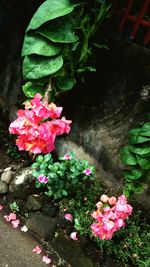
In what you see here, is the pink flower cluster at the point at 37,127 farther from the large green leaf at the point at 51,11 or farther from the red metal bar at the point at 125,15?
the red metal bar at the point at 125,15

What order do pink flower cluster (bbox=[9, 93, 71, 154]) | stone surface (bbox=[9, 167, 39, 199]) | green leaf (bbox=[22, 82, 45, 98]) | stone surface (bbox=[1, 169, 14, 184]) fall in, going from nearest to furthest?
pink flower cluster (bbox=[9, 93, 71, 154]) → green leaf (bbox=[22, 82, 45, 98]) → stone surface (bbox=[9, 167, 39, 199]) → stone surface (bbox=[1, 169, 14, 184])

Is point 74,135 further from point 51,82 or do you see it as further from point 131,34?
point 131,34

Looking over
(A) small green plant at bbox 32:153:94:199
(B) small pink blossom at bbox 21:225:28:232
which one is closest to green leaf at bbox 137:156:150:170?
(A) small green plant at bbox 32:153:94:199

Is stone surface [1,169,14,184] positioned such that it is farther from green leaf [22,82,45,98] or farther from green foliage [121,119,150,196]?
green foliage [121,119,150,196]

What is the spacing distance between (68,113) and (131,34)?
1.04 m

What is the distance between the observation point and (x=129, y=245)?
309 cm

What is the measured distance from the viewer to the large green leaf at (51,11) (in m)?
3.02

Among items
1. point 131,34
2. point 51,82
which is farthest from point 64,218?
point 131,34

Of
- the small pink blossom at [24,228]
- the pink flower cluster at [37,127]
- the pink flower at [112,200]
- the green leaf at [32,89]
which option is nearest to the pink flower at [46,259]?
the small pink blossom at [24,228]

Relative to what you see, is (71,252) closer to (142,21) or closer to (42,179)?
(42,179)

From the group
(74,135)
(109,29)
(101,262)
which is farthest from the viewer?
(74,135)

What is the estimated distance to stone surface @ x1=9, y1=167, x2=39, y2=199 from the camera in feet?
11.5

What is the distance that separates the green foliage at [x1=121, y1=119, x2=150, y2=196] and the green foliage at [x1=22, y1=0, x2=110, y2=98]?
77 cm

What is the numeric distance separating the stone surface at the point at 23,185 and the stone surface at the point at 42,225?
245 millimetres
